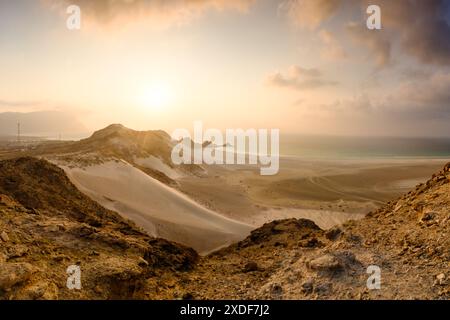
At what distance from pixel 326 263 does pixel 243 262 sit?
2.66 m

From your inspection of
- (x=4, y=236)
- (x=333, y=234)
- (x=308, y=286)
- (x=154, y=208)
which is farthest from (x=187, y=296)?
(x=154, y=208)

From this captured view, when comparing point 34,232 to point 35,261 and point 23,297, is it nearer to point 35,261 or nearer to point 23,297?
point 35,261

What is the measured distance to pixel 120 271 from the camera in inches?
246

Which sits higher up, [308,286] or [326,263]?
[326,263]

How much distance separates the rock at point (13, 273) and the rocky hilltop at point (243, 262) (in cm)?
1

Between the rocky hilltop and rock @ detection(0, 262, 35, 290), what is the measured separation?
0.01m

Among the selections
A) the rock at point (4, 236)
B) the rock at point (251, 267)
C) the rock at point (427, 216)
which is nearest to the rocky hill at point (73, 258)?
the rock at point (4, 236)

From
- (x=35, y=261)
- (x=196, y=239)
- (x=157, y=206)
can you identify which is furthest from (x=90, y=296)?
(x=157, y=206)

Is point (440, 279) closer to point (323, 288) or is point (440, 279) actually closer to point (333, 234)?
point (323, 288)

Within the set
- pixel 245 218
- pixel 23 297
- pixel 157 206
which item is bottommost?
pixel 245 218

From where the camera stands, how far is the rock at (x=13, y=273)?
4.95 meters

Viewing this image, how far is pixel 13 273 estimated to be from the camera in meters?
5.12

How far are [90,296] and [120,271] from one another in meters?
0.87

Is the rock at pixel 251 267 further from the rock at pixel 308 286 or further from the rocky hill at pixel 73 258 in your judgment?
the rock at pixel 308 286
